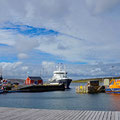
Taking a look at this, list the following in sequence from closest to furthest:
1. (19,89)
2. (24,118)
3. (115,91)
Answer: (24,118) → (115,91) → (19,89)

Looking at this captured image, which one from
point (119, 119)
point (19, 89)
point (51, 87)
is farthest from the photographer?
point (51, 87)

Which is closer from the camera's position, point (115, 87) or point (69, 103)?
point (69, 103)

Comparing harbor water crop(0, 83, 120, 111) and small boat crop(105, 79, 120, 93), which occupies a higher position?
small boat crop(105, 79, 120, 93)

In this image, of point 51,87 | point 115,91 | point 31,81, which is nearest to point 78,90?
point 115,91

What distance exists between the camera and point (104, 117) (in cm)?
1477

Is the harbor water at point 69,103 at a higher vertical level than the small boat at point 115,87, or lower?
lower

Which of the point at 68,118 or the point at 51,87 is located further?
the point at 51,87

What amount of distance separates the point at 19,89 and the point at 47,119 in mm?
79093

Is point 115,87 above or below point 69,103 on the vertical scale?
above

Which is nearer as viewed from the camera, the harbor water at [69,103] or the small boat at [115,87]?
the harbor water at [69,103]

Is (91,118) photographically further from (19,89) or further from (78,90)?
(19,89)

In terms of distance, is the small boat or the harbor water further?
the small boat

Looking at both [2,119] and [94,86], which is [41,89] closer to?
Result: [94,86]

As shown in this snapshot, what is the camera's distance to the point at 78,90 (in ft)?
264
